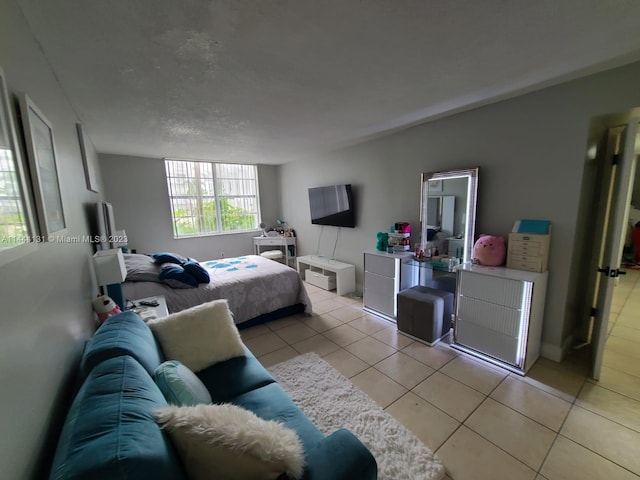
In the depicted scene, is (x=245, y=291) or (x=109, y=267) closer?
(x=109, y=267)

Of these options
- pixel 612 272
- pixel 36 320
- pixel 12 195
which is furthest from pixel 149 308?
pixel 612 272

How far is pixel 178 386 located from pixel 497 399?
85.9 inches

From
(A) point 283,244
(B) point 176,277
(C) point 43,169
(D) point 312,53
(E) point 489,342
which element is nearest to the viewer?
(C) point 43,169

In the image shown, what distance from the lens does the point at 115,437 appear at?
707 mm

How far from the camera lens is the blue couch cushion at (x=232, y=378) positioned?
152 cm

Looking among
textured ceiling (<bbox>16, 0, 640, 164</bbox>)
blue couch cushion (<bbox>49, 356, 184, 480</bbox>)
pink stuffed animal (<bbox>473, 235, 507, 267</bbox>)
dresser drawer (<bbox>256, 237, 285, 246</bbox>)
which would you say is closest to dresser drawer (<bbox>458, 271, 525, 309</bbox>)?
pink stuffed animal (<bbox>473, 235, 507, 267</bbox>)

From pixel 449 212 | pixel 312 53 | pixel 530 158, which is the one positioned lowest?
pixel 449 212

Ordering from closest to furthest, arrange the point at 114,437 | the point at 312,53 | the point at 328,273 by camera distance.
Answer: the point at 114,437 < the point at 312,53 < the point at 328,273

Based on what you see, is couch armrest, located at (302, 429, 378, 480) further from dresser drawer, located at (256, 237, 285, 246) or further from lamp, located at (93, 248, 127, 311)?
dresser drawer, located at (256, 237, 285, 246)

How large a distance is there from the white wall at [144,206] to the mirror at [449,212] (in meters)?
4.10

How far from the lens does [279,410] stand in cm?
138

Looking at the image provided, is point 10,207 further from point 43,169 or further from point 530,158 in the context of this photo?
point 530,158

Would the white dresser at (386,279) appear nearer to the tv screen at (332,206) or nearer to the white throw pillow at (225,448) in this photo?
the tv screen at (332,206)

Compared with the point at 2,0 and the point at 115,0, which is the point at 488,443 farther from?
the point at 2,0
